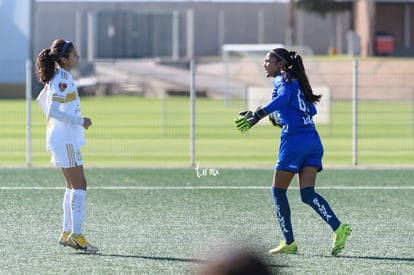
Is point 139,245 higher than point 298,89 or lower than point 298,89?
lower

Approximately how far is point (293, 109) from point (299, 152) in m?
0.35

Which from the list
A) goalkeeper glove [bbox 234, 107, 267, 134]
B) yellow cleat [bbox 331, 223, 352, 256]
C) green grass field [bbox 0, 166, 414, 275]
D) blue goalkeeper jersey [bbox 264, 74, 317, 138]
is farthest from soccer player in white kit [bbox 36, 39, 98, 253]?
yellow cleat [bbox 331, 223, 352, 256]

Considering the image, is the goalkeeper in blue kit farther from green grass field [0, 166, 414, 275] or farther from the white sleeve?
the white sleeve

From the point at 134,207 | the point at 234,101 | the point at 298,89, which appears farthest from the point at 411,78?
the point at 298,89

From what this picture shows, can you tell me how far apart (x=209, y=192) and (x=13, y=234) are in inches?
149

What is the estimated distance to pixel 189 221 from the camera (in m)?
11.3

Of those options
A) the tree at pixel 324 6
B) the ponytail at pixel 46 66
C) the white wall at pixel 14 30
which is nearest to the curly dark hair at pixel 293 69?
the ponytail at pixel 46 66

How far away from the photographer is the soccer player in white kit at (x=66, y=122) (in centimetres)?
938

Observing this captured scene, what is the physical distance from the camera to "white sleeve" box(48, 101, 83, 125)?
30.5 feet

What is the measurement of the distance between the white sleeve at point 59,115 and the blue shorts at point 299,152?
65.9 inches

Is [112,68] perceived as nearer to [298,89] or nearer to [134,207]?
[134,207]

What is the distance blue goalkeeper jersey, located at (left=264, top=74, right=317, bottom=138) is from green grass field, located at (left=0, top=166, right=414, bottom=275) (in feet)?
3.36

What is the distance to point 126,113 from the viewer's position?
29.3m

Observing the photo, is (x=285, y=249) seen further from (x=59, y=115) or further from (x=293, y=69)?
(x=59, y=115)
